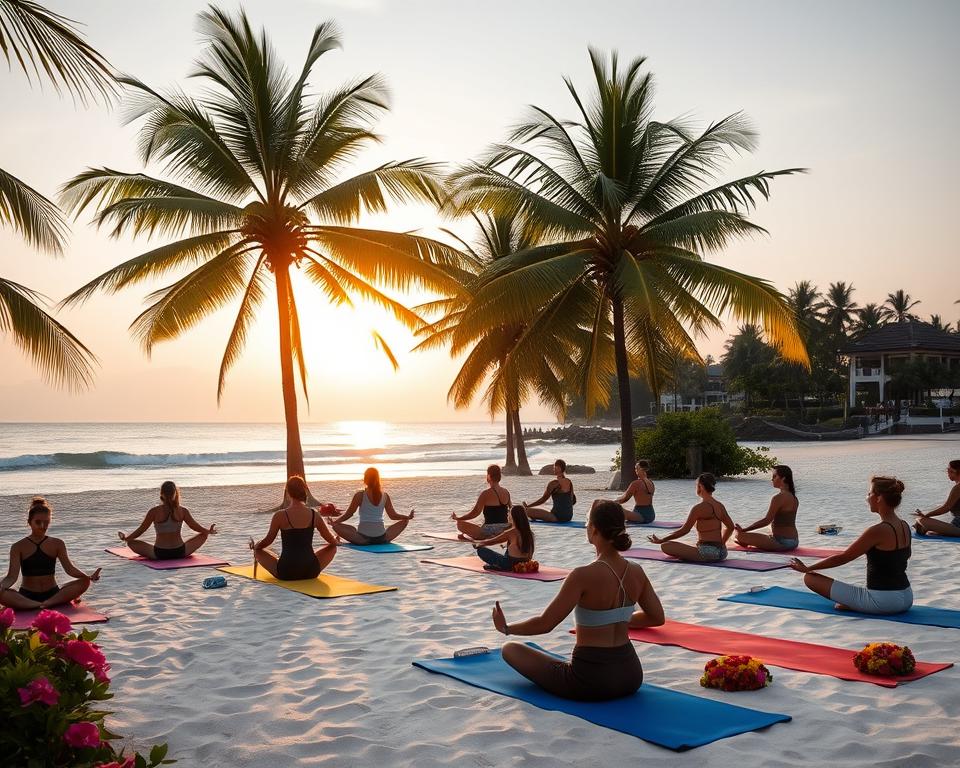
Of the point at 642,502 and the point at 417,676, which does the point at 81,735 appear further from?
the point at 642,502

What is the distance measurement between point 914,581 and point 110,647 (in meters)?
6.68

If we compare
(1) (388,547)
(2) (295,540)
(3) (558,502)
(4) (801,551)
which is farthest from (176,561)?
(4) (801,551)

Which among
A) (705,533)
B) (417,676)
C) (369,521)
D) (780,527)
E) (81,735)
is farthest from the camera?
(369,521)

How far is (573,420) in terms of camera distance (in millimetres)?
100625

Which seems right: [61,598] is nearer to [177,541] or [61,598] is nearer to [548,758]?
[177,541]

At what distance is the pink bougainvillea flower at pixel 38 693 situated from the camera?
2557mm

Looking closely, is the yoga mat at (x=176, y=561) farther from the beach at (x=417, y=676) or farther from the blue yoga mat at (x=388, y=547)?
the blue yoga mat at (x=388, y=547)

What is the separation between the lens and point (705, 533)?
8.97m

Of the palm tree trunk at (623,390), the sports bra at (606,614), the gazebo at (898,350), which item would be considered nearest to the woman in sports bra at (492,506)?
the sports bra at (606,614)

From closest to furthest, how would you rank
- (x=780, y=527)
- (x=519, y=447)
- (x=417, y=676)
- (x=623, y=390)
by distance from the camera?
(x=417, y=676)
(x=780, y=527)
(x=623, y=390)
(x=519, y=447)

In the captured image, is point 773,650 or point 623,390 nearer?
point 773,650

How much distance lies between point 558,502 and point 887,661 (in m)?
8.06

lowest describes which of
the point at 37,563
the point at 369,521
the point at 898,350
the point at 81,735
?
the point at 369,521

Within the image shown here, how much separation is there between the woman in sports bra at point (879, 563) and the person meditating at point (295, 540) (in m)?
4.27
